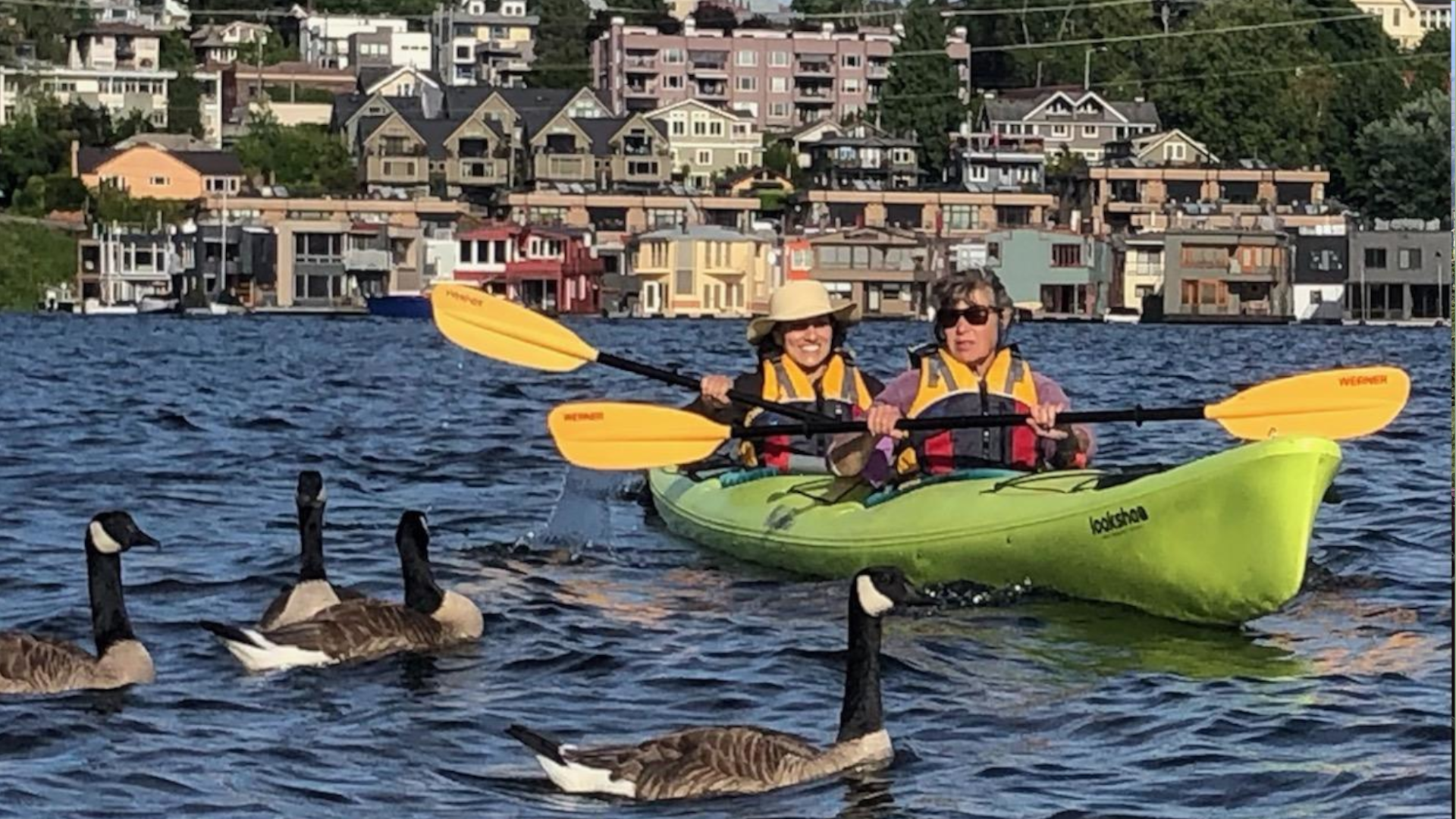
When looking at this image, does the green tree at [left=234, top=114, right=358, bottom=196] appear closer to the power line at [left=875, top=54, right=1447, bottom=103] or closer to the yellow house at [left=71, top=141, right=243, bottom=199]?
the yellow house at [left=71, top=141, right=243, bottom=199]

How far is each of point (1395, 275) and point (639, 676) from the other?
99.1m

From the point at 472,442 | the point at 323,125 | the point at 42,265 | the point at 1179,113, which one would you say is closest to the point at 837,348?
the point at 472,442

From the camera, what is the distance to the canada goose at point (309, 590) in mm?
13570

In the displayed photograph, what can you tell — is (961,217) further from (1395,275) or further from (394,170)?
(394,170)

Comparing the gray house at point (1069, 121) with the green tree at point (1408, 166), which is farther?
the gray house at point (1069, 121)

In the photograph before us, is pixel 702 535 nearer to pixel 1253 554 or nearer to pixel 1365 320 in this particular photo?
pixel 1253 554

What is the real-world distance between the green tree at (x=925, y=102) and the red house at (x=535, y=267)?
125 ft

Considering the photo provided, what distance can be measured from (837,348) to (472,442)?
13367 millimetres

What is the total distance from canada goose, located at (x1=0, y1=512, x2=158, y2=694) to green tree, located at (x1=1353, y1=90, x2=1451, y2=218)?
116752 mm

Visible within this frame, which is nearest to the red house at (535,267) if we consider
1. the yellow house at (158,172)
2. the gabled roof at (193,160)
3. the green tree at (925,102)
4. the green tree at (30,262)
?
the yellow house at (158,172)

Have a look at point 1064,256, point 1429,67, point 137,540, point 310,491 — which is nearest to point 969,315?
point 310,491

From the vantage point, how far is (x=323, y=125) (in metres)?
141

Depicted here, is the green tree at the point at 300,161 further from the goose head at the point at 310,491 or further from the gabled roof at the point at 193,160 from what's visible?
the goose head at the point at 310,491

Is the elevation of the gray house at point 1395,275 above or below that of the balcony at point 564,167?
below
